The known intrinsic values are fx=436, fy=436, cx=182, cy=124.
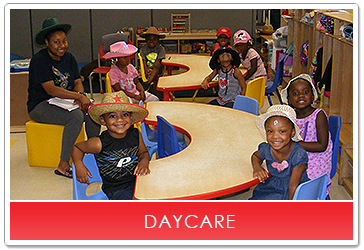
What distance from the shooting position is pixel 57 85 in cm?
402

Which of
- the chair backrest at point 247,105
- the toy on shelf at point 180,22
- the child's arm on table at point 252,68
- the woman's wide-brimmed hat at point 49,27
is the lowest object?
the chair backrest at point 247,105

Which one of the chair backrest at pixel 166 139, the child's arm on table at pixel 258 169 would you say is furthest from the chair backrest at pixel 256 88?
the child's arm on table at pixel 258 169

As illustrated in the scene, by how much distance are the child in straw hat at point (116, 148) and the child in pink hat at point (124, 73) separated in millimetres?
1783

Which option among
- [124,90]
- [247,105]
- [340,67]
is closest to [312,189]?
[247,105]

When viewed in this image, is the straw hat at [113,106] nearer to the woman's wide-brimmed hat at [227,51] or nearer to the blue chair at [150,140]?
the blue chair at [150,140]

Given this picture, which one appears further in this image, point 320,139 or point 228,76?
point 228,76

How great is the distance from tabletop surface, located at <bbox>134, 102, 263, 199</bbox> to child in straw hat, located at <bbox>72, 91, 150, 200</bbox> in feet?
0.54

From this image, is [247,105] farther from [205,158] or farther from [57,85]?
[57,85]

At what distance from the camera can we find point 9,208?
211 cm

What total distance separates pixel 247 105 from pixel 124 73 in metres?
1.43

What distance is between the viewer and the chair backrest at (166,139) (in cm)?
301

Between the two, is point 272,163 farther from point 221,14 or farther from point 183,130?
point 221,14

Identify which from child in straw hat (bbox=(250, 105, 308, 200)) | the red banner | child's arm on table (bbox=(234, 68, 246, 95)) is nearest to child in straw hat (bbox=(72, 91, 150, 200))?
the red banner

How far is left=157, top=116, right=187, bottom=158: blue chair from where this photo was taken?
301 cm
